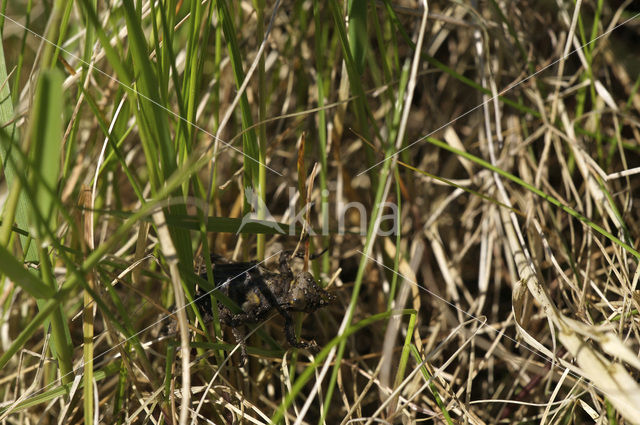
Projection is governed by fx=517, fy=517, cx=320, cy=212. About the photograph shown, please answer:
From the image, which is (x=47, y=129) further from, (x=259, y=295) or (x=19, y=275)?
(x=259, y=295)

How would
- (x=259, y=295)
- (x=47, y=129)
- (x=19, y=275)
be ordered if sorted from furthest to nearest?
(x=259, y=295) → (x=19, y=275) → (x=47, y=129)

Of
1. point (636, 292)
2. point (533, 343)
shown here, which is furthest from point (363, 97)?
point (636, 292)

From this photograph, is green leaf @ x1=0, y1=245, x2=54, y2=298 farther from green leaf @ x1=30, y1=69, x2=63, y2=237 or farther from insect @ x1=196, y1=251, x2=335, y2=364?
insect @ x1=196, y1=251, x2=335, y2=364

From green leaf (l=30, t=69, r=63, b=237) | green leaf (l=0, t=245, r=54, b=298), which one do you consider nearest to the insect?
green leaf (l=0, t=245, r=54, b=298)

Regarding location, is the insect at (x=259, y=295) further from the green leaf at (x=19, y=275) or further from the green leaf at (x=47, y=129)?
the green leaf at (x=47, y=129)

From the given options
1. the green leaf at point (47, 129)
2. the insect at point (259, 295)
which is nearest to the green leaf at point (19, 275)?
the green leaf at point (47, 129)


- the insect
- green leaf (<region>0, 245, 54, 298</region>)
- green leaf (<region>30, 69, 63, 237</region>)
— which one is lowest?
the insect

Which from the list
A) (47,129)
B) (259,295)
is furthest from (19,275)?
(259,295)

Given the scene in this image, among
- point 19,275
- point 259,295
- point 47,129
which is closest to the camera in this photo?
point 47,129
